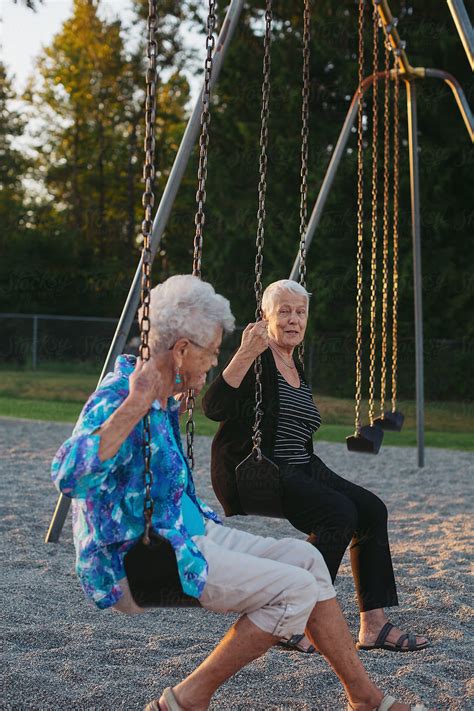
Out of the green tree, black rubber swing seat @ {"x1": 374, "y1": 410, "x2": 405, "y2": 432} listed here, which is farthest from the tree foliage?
black rubber swing seat @ {"x1": 374, "y1": 410, "x2": 405, "y2": 432}

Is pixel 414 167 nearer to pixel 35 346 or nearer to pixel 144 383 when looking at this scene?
pixel 144 383

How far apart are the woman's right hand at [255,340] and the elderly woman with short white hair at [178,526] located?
796mm

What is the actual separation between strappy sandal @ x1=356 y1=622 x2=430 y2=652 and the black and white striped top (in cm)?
70

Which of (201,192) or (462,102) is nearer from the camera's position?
(201,192)

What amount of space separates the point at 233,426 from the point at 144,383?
4.27ft

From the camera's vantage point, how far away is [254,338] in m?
3.34

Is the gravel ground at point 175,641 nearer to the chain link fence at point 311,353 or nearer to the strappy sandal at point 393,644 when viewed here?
the strappy sandal at point 393,644

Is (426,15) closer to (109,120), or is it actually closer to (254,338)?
(109,120)

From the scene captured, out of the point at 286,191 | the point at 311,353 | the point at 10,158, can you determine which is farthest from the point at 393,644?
the point at 10,158

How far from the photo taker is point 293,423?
3.59 m

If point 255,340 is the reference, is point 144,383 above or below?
below

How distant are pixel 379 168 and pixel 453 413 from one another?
5082 mm

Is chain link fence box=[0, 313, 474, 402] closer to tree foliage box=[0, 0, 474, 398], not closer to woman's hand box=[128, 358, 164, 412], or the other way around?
tree foliage box=[0, 0, 474, 398]

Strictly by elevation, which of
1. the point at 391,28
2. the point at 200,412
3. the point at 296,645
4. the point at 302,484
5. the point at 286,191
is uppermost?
the point at 286,191
